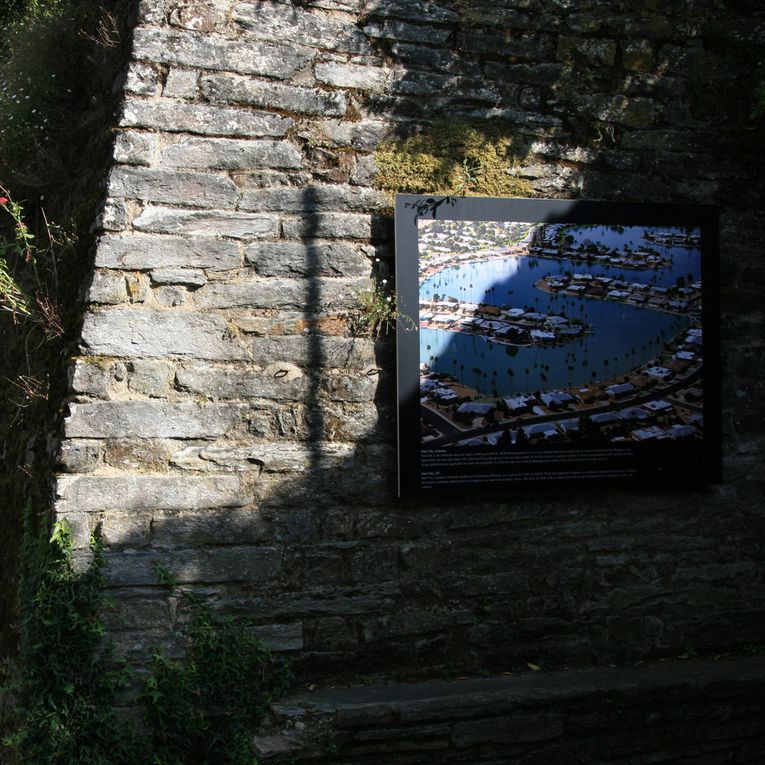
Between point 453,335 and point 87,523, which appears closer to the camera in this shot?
point 87,523

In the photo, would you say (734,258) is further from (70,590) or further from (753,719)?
(70,590)

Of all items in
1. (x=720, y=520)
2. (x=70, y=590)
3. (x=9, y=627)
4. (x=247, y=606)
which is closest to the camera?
(x=70, y=590)

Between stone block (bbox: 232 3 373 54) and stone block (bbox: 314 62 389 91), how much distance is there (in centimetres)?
7

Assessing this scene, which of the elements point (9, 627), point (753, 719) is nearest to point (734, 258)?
point (753, 719)

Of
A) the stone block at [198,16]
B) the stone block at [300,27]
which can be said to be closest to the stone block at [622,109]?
the stone block at [300,27]

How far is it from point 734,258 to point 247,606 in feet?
8.57

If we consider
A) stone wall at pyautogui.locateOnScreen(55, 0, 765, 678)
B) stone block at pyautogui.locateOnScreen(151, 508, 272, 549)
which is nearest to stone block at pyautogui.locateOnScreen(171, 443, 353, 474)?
stone wall at pyautogui.locateOnScreen(55, 0, 765, 678)

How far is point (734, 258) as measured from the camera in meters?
4.03

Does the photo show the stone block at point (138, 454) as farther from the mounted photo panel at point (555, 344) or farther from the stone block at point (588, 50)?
the stone block at point (588, 50)

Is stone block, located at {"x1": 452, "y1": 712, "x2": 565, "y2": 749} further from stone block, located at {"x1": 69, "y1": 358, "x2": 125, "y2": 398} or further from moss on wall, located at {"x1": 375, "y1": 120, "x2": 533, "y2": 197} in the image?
moss on wall, located at {"x1": 375, "y1": 120, "x2": 533, "y2": 197}

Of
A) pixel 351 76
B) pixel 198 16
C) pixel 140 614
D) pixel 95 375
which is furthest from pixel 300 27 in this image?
pixel 140 614

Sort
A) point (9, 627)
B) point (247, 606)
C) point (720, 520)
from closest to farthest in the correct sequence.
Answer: point (247, 606), point (9, 627), point (720, 520)

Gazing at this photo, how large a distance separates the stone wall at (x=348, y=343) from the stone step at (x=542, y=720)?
19cm

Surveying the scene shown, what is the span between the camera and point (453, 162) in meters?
3.72
